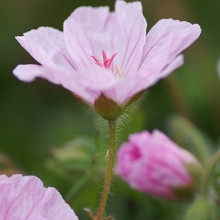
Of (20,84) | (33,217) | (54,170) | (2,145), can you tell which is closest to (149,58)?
(33,217)

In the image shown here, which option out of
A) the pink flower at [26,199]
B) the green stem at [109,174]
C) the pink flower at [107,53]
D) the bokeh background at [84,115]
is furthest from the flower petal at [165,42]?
Answer: the bokeh background at [84,115]

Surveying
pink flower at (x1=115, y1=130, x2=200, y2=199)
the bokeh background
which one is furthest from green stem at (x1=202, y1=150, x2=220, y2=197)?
the bokeh background

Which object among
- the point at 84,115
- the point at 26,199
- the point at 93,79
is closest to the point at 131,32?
the point at 93,79

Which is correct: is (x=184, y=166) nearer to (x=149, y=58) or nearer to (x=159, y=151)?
(x=159, y=151)

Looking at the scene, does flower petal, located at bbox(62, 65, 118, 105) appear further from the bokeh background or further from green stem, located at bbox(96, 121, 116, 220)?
the bokeh background

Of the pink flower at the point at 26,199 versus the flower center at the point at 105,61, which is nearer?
the pink flower at the point at 26,199

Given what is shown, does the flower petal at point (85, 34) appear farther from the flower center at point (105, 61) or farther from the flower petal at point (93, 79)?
the flower petal at point (93, 79)
